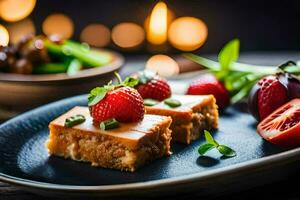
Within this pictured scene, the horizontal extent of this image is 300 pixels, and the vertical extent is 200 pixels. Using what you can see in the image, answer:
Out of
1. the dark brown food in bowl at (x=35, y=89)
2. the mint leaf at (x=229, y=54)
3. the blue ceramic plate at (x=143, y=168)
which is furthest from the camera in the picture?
the dark brown food in bowl at (x=35, y=89)

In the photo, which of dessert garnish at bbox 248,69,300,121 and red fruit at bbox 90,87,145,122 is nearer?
red fruit at bbox 90,87,145,122

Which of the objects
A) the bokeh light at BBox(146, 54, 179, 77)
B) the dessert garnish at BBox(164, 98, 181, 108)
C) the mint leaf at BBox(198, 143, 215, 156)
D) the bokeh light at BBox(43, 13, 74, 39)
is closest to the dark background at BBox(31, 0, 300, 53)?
the bokeh light at BBox(43, 13, 74, 39)

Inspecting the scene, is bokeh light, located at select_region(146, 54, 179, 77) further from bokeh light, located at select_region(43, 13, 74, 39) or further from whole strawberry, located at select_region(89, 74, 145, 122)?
whole strawberry, located at select_region(89, 74, 145, 122)

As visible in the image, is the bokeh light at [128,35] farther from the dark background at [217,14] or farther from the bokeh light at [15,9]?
the bokeh light at [15,9]

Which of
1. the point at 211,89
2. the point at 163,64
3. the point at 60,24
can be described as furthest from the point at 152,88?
the point at 60,24

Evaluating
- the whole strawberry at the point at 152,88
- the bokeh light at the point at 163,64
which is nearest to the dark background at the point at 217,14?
the bokeh light at the point at 163,64

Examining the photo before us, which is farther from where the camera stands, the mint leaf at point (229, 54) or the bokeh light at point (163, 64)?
the bokeh light at point (163, 64)
